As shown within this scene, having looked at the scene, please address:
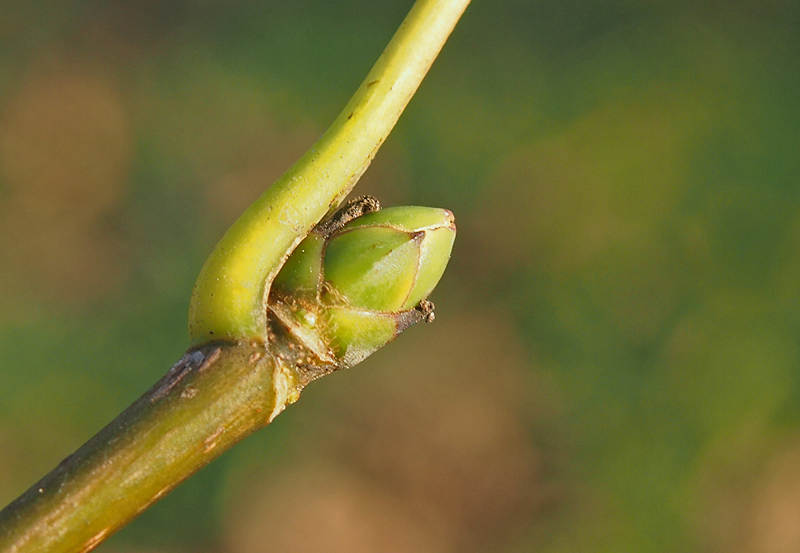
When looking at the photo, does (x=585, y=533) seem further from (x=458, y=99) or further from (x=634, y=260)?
(x=458, y=99)

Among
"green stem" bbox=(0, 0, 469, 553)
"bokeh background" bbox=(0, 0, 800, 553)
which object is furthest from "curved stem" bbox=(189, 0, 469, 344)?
"bokeh background" bbox=(0, 0, 800, 553)

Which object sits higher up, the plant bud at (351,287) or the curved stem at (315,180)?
the curved stem at (315,180)

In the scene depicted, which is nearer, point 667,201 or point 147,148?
point 667,201

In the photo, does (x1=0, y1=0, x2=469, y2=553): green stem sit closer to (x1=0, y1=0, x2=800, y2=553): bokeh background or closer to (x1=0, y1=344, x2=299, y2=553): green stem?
(x1=0, y1=344, x2=299, y2=553): green stem

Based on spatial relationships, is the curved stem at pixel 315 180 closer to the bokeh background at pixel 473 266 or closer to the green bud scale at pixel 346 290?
the green bud scale at pixel 346 290

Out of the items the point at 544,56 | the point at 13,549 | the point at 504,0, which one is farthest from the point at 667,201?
the point at 13,549

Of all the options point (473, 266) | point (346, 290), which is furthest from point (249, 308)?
point (473, 266)

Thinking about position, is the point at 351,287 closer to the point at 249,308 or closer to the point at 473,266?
the point at 249,308

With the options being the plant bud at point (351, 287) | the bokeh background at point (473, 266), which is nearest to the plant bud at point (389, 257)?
the plant bud at point (351, 287)
